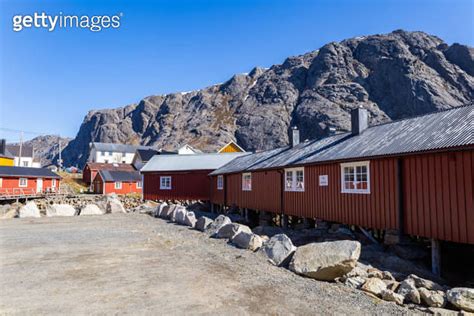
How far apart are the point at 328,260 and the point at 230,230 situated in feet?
20.4

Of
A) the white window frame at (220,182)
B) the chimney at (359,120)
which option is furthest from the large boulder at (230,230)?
the white window frame at (220,182)

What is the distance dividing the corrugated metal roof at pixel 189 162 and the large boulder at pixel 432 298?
2651 cm

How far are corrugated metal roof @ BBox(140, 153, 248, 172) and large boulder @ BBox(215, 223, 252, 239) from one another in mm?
18348

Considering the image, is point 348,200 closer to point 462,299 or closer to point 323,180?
point 323,180

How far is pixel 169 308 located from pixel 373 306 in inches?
156

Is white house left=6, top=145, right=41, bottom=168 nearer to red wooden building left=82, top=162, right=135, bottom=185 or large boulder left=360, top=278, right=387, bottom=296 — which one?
red wooden building left=82, top=162, right=135, bottom=185

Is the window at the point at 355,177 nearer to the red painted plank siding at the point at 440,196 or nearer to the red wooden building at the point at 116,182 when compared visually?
the red painted plank siding at the point at 440,196

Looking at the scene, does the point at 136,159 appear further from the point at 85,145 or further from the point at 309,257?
the point at 85,145

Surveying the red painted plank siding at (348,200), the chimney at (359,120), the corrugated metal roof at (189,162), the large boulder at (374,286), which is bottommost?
the large boulder at (374,286)

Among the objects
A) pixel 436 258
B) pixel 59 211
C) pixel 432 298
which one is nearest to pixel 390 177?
pixel 436 258

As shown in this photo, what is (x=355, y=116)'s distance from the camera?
1645cm

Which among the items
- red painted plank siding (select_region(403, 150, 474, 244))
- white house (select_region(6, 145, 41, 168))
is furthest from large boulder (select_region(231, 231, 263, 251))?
white house (select_region(6, 145, 41, 168))

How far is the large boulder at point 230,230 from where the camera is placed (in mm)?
13867

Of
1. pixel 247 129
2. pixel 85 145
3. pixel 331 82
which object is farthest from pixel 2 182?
pixel 85 145
